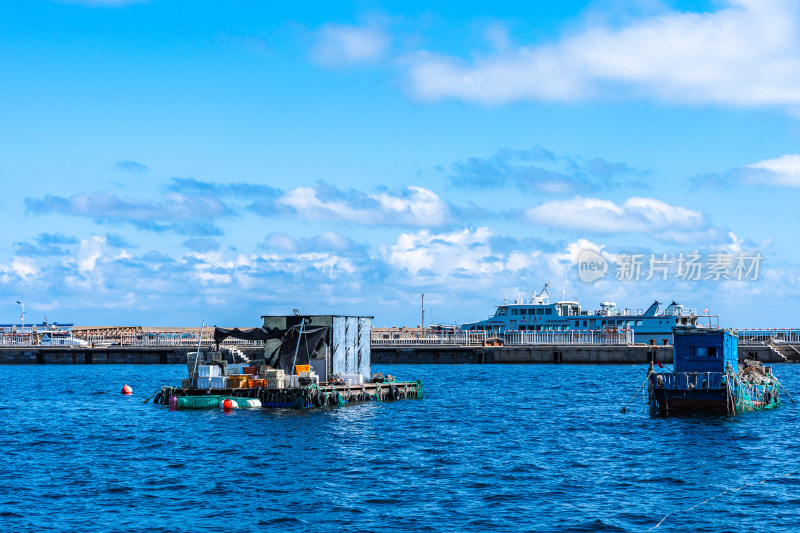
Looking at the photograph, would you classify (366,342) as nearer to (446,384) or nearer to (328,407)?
(328,407)

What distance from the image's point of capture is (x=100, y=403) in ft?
202

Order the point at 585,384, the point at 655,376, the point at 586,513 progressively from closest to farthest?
the point at 586,513
the point at 655,376
the point at 585,384

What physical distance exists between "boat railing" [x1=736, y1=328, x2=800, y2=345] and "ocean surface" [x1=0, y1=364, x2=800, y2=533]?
228 feet

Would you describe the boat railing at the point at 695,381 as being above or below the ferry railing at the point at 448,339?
below

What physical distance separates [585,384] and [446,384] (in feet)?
41.2

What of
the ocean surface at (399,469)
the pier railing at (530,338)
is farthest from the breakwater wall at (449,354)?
the ocean surface at (399,469)

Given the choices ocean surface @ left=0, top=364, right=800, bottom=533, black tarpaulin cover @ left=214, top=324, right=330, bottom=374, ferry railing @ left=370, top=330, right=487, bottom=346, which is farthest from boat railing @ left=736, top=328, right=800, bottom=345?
black tarpaulin cover @ left=214, top=324, right=330, bottom=374

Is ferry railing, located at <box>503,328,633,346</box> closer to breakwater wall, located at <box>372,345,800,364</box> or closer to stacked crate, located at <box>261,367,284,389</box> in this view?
breakwater wall, located at <box>372,345,800,364</box>

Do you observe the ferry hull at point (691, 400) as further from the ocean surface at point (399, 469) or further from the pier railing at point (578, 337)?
the pier railing at point (578, 337)

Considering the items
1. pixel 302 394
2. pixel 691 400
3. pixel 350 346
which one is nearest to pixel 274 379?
pixel 302 394

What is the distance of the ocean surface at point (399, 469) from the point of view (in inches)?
1037

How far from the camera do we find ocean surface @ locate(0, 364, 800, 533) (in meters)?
26.3

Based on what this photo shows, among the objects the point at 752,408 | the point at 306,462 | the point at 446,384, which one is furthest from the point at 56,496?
the point at 446,384

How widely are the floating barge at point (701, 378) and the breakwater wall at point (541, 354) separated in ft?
197
